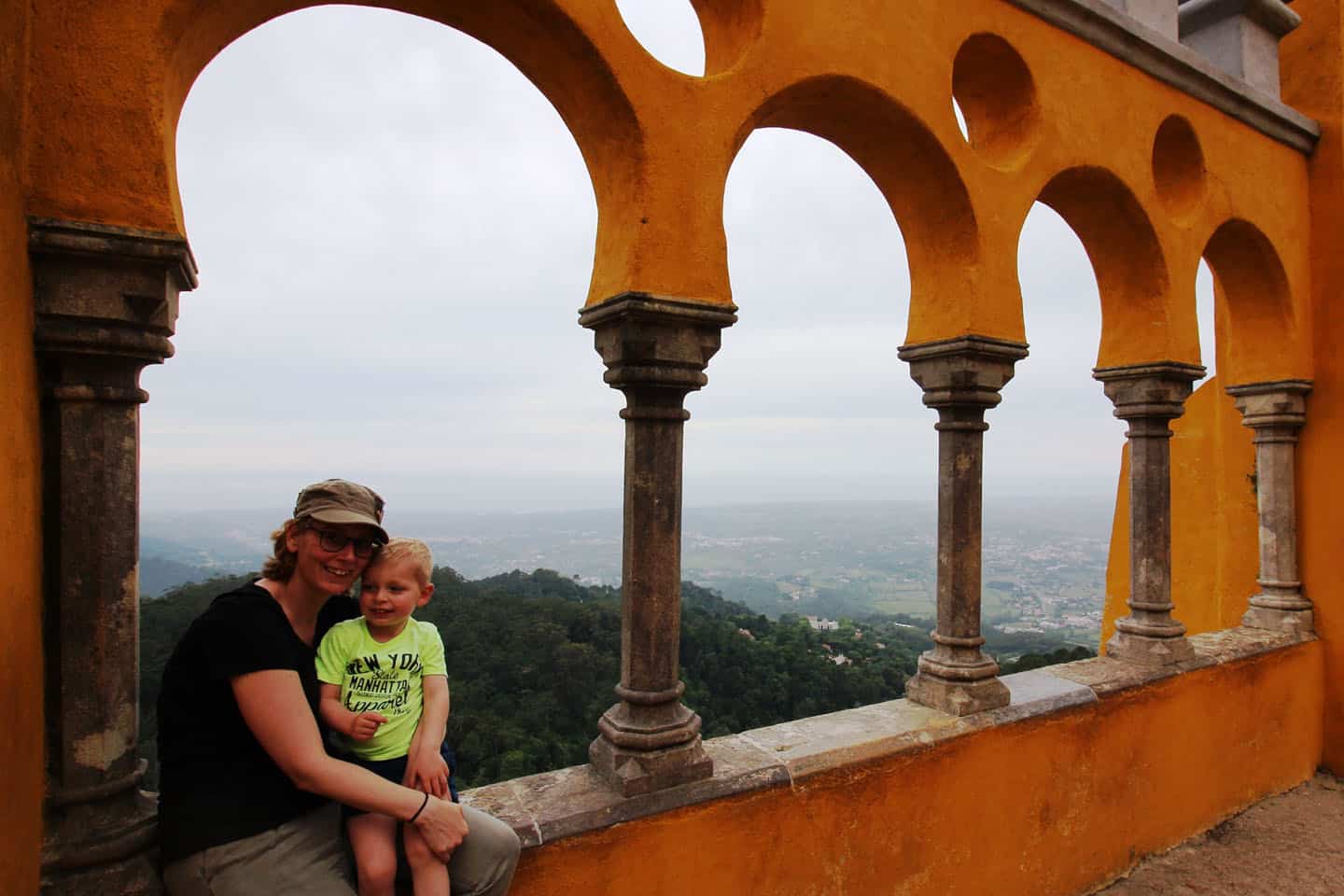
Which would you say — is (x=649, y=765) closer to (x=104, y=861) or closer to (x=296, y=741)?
(x=296, y=741)

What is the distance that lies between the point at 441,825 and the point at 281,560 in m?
0.70

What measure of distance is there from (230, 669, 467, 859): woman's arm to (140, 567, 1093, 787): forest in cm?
310

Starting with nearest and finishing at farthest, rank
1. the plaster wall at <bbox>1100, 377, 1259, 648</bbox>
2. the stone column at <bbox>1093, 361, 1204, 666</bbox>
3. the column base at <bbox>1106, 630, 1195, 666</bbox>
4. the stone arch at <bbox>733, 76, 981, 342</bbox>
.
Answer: the stone arch at <bbox>733, 76, 981, 342</bbox> < the column base at <bbox>1106, 630, 1195, 666</bbox> < the stone column at <bbox>1093, 361, 1204, 666</bbox> < the plaster wall at <bbox>1100, 377, 1259, 648</bbox>

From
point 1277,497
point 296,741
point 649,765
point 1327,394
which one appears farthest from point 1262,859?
point 296,741

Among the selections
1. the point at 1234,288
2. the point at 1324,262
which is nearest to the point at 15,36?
the point at 1234,288

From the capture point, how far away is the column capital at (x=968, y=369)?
3.42 meters

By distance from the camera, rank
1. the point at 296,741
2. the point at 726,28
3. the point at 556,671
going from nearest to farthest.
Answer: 1. the point at 296,741
2. the point at 726,28
3. the point at 556,671

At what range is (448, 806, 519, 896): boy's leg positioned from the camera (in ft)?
5.77

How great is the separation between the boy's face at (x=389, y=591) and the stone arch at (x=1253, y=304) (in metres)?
5.37

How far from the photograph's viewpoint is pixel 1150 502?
430 cm

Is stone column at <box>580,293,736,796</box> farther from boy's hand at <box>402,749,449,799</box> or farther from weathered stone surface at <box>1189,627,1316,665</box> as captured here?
weathered stone surface at <box>1189,627,1316,665</box>

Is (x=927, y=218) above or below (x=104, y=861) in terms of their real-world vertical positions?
above

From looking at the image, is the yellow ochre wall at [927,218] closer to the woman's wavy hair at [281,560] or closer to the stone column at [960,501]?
the stone column at [960,501]

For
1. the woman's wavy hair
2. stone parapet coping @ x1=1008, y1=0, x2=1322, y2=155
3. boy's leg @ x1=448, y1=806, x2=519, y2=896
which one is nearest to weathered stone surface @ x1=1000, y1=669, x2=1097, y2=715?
boy's leg @ x1=448, y1=806, x2=519, y2=896
